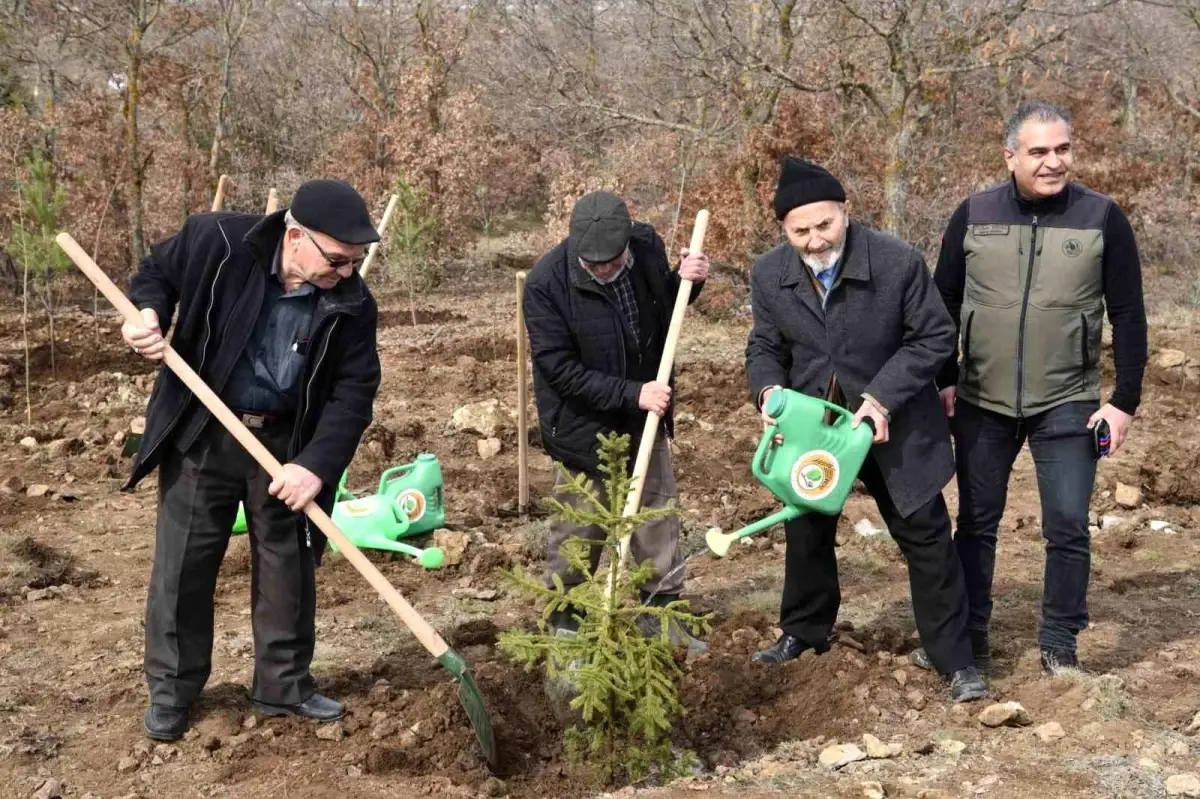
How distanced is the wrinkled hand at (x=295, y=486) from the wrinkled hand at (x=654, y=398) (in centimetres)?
120

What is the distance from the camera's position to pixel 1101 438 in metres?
3.89

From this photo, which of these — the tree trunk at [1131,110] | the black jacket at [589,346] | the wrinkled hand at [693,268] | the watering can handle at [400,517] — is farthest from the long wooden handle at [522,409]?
the tree trunk at [1131,110]

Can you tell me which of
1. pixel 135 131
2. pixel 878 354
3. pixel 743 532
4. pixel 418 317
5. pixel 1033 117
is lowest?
pixel 418 317

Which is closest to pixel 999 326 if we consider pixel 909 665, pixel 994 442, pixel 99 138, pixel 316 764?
pixel 994 442

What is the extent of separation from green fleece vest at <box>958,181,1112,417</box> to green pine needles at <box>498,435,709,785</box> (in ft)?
4.11

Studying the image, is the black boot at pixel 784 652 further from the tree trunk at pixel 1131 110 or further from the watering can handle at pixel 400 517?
the tree trunk at pixel 1131 110

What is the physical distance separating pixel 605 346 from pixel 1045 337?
1.54 meters

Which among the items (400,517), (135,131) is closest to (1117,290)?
(400,517)

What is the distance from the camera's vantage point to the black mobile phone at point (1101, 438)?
12.7 ft

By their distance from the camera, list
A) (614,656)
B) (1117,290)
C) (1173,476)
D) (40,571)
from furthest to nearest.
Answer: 1. (1173,476)
2. (40,571)
3. (1117,290)
4. (614,656)

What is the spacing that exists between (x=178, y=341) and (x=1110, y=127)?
20438mm

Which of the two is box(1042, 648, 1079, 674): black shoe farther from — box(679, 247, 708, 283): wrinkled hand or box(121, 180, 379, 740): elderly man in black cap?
box(121, 180, 379, 740): elderly man in black cap

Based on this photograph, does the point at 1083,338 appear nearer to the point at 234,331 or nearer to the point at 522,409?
the point at 234,331

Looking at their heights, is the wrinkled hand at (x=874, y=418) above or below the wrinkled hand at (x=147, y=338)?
below
